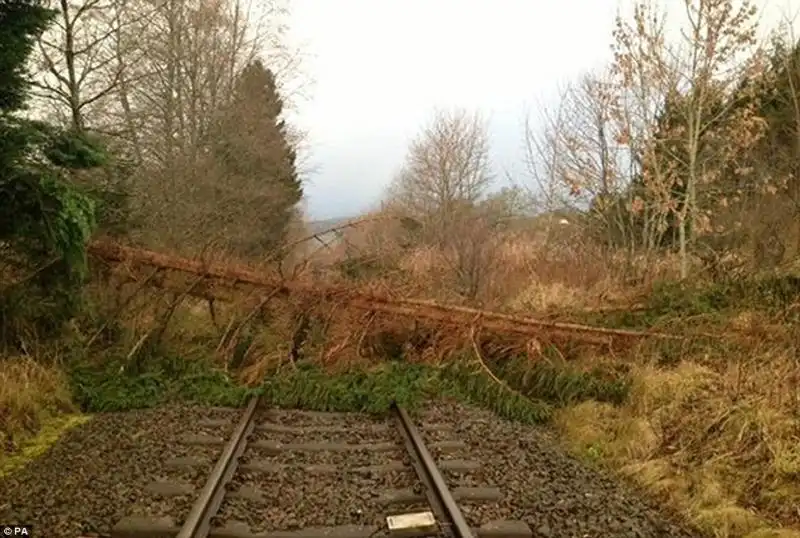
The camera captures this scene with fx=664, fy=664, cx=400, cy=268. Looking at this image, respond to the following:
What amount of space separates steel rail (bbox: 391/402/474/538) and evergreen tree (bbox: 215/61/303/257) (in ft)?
58.8

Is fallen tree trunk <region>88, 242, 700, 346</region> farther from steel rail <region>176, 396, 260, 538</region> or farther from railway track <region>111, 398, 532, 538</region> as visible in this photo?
steel rail <region>176, 396, 260, 538</region>

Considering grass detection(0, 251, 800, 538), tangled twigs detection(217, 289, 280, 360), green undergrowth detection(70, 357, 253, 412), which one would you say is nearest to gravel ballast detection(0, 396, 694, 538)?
grass detection(0, 251, 800, 538)

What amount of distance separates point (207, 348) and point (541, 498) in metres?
7.33

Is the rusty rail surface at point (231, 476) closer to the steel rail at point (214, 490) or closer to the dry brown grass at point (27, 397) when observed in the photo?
the steel rail at point (214, 490)

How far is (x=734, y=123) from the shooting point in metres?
16.4

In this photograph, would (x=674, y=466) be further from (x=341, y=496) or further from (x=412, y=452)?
(x=341, y=496)

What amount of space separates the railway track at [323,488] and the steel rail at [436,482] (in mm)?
12

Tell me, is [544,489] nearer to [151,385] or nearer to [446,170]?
[151,385]

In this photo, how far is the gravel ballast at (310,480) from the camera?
506cm

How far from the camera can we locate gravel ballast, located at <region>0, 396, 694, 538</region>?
5059mm

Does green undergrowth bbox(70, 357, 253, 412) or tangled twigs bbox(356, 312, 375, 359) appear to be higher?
tangled twigs bbox(356, 312, 375, 359)

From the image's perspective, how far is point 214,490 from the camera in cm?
537

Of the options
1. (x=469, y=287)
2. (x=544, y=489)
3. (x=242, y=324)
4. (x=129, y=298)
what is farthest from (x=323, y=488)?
(x=469, y=287)

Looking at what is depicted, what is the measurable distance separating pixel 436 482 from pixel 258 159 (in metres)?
25.2
